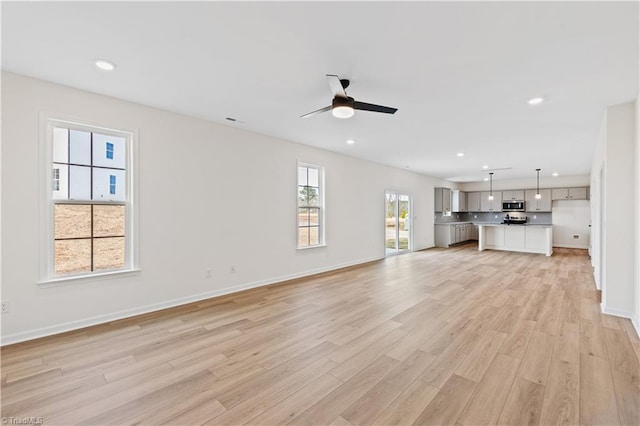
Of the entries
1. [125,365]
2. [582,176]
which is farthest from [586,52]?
[582,176]

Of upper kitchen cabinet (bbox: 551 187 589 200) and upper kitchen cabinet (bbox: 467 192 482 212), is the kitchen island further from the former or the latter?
upper kitchen cabinet (bbox: 467 192 482 212)

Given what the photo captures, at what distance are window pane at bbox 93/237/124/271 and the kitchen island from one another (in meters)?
9.91

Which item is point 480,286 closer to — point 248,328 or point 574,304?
point 574,304

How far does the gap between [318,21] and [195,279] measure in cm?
368

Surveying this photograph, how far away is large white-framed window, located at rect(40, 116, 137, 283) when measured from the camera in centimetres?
309

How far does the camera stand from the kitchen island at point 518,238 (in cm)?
866

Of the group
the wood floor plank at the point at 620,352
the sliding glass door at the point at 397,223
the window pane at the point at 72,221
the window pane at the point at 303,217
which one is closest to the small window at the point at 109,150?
the window pane at the point at 72,221

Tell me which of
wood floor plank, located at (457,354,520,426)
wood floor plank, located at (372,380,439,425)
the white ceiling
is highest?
the white ceiling

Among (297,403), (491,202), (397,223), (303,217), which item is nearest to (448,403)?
(297,403)

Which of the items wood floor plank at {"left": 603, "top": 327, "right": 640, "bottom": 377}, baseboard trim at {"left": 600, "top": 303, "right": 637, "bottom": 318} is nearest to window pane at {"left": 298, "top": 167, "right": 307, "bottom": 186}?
wood floor plank at {"left": 603, "top": 327, "right": 640, "bottom": 377}

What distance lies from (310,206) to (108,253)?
3.53 metres

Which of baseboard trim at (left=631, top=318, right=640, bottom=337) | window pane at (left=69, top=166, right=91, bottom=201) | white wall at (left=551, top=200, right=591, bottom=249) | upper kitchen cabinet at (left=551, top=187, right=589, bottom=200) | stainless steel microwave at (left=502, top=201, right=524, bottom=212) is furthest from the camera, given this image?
stainless steel microwave at (left=502, top=201, right=524, bottom=212)

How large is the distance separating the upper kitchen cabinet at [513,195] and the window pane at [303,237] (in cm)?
960

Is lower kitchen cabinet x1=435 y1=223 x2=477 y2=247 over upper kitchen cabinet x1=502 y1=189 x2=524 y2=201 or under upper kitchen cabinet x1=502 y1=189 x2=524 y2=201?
under
